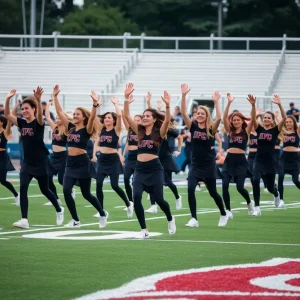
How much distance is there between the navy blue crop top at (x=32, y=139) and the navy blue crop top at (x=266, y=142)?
5.01 m

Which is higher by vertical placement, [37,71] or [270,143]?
[37,71]

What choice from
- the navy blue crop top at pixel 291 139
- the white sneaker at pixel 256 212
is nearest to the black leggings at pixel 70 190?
the white sneaker at pixel 256 212

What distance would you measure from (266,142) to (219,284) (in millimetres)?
9323

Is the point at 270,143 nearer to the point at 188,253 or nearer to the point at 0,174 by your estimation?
the point at 0,174

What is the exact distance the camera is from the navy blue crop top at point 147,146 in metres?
13.0

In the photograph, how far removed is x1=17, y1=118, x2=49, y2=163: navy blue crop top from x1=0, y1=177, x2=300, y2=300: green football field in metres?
1.07

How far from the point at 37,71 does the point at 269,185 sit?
84.0 ft

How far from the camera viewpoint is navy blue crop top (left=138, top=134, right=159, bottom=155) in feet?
42.8

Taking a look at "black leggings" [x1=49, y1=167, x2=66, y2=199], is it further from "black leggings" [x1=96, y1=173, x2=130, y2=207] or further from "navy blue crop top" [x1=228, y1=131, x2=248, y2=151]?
"navy blue crop top" [x1=228, y1=131, x2=248, y2=151]

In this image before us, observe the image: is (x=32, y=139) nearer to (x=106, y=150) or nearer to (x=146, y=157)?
(x=146, y=157)

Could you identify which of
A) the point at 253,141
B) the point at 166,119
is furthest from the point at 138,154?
the point at 253,141

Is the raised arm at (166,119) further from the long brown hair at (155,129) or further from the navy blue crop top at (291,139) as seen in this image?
the navy blue crop top at (291,139)

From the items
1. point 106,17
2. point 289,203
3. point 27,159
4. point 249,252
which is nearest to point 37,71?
point 106,17

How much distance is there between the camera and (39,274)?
9.38m
